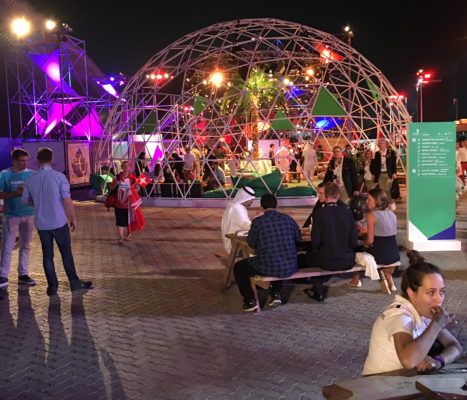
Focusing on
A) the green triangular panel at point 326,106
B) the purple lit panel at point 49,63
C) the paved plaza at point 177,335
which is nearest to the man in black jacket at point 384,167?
the green triangular panel at point 326,106

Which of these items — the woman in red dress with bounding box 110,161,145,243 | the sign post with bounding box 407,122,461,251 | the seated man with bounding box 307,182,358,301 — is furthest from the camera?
the woman in red dress with bounding box 110,161,145,243

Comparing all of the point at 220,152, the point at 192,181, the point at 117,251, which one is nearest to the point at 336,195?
the point at 117,251

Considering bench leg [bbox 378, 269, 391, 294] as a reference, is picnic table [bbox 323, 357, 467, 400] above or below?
above

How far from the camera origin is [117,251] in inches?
372

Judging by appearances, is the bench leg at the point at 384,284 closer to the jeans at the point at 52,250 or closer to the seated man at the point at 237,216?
the seated man at the point at 237,216

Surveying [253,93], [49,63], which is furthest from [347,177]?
[49,63]

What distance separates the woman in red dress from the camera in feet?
33.4

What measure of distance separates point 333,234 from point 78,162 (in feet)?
62.5

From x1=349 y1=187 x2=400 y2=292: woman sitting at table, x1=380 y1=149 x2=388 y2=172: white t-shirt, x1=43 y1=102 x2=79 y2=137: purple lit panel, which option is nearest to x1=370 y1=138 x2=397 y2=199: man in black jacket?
x1=380 y1=149 x2=388 y2=172: white t-shirt

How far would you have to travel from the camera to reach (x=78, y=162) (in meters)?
23.2

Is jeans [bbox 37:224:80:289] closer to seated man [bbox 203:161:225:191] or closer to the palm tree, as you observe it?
seated man [bbox 203:161:225:191]

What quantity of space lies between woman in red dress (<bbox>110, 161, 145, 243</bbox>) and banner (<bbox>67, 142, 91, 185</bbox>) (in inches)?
502

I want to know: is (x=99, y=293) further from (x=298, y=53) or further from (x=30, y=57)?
(x=30, y=57)

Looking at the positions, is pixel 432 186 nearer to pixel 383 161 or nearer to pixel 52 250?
pixel 383 161
